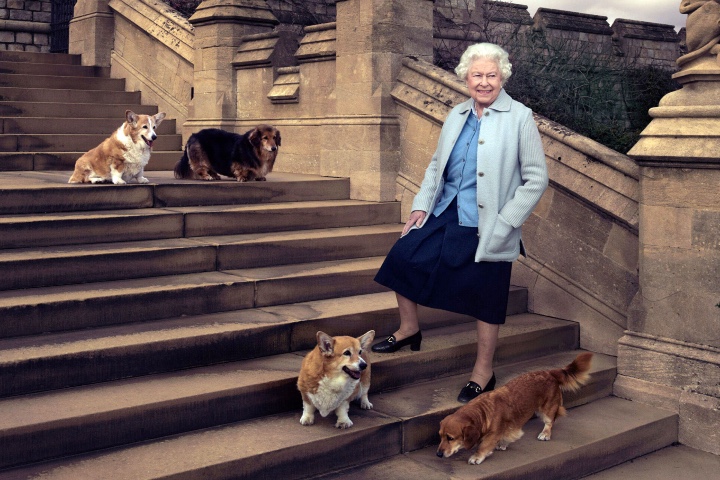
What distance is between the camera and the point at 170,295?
18.8 feet

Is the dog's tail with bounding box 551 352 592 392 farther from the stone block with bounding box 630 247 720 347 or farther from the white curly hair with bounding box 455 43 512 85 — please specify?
the white curly hair with bounding box 455 43 512 85

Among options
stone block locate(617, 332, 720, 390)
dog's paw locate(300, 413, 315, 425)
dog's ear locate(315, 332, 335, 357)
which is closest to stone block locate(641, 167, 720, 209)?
stone block locate(617, 332, 720, 390)

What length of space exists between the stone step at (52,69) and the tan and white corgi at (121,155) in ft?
16.8

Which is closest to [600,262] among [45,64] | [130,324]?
[130,324]

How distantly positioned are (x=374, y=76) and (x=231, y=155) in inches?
60.9

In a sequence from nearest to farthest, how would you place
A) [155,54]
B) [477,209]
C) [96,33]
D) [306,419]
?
[306,419]
[477,209]
[155,54]
[96,33]

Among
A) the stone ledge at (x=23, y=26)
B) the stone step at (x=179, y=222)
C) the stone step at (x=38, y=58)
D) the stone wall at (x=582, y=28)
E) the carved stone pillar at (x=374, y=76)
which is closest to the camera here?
the stone step at (x=179, y=222)

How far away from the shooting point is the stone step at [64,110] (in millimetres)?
10370

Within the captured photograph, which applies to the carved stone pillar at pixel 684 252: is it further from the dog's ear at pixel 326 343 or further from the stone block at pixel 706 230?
the dog's ear at pixel 326 343

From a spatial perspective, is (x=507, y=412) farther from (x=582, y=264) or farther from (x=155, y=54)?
(x=155, y=54)

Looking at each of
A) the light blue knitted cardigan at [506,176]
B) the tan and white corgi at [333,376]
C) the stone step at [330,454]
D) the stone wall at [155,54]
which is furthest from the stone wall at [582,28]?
the tan and white corgi at [333,376]

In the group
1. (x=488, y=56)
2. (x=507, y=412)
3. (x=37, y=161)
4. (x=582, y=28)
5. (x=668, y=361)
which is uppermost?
(x=582, y=28)


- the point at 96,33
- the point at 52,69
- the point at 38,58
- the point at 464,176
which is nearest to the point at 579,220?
the point at 464,176

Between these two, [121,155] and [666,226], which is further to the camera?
[121,155]
